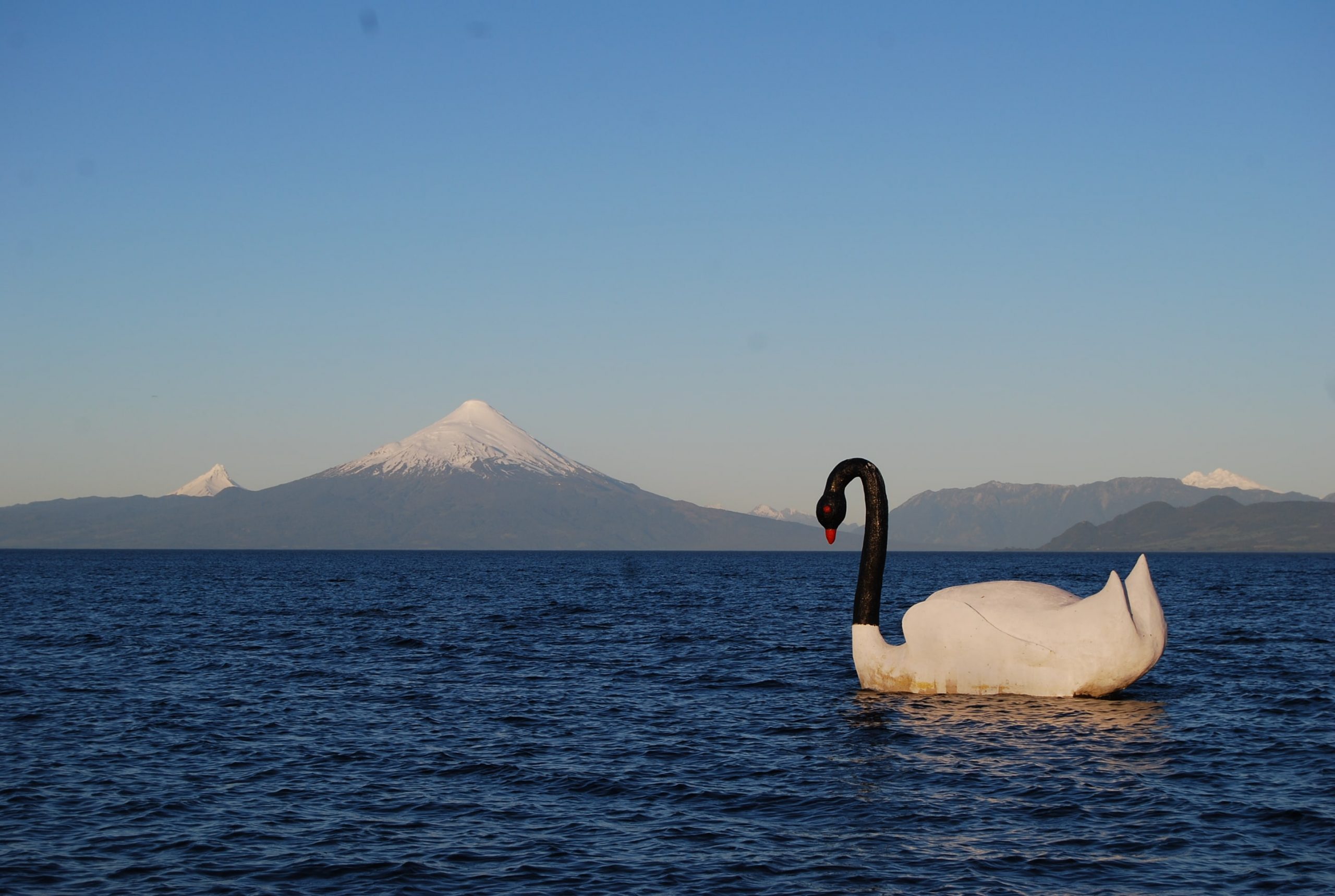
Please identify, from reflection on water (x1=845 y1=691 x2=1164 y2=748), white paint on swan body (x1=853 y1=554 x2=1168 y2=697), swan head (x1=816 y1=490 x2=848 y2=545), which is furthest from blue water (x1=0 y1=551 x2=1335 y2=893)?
swan head (x1=816 y1=490 x2=848 y2=545)

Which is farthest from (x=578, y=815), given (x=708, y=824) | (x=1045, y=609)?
(x=1045, y=609)

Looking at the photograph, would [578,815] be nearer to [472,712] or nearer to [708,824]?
[708,824]

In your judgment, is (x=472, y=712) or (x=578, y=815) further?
(x=472, y=712)

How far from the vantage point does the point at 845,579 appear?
11556 cm

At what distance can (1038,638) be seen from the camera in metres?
23.1

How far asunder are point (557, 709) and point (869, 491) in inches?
340

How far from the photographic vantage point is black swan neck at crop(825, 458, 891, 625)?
2594 cm


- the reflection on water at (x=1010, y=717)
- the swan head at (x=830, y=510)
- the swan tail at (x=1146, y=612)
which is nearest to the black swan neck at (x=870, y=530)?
the swan head at (x=830, y=510)

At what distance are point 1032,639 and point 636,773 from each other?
878 centimetres

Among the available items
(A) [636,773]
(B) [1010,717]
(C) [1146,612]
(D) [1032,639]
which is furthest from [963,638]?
(A) [636,773]

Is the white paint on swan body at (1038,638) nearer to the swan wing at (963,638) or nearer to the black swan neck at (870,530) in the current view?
the swan wing at (963,638)

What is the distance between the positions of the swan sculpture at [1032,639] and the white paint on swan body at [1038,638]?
0.01m

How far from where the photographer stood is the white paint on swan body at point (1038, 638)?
22953 mm

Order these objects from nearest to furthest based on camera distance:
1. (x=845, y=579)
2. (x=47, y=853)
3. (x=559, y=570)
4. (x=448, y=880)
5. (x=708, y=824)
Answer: (x=448, y=880), (x=47, y=853), (x=708, y=824), (x=845, y=579), (x=559, y=570)
